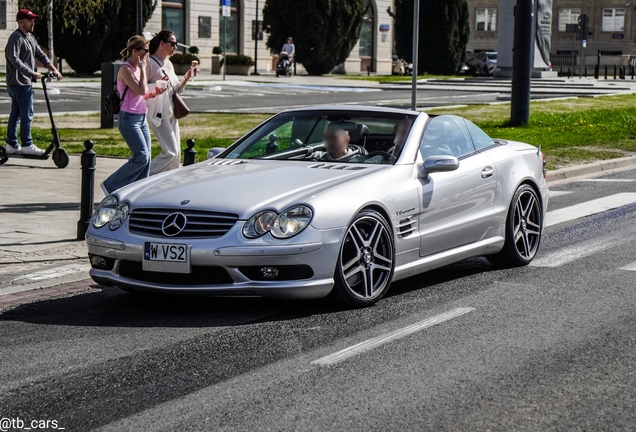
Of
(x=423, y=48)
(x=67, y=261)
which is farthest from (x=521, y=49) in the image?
(x=423, y=48)

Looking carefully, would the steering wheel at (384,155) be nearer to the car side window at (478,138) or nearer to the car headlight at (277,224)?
the car side window at (478,138)

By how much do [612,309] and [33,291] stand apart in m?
3.94

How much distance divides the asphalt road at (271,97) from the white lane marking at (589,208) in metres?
14.5

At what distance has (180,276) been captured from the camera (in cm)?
718

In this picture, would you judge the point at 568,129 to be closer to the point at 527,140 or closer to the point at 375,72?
the point at 527,140

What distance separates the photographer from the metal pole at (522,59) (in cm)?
2239

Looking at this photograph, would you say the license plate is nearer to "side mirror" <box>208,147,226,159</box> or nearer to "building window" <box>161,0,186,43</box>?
"side mirror" <box>208,147,226,159</box>

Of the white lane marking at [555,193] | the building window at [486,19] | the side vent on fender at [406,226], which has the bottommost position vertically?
the white lane marking at [555,193]

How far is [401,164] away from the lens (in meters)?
8.08

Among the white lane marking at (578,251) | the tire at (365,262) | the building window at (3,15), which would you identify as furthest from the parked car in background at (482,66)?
the tire at (365,262)

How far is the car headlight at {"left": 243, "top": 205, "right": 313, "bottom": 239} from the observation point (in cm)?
703

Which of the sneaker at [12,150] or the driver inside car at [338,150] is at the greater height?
the driver inside car at [338,150]

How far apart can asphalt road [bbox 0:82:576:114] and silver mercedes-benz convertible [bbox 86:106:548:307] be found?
58.3 ft

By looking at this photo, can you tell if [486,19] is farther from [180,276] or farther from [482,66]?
[180,276]
